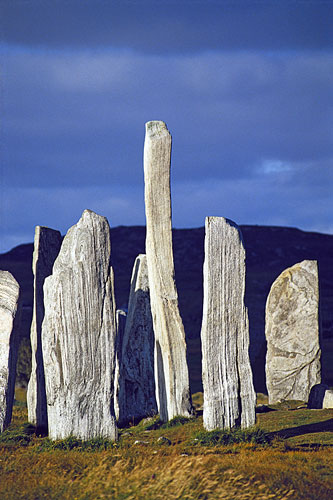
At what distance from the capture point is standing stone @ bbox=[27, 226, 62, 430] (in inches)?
706

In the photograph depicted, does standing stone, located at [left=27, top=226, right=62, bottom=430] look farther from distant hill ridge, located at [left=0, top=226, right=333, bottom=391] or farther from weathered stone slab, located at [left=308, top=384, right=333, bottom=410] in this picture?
distant hill ridge, located at [left=0, top=226, right=333, bottom=391]

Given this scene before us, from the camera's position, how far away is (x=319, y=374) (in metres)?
22.2

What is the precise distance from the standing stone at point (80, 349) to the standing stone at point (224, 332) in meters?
2.22

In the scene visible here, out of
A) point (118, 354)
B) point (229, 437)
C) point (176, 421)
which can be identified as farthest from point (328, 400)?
point (229, 437)

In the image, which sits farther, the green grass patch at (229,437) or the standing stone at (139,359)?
the standing stone at (139,359)

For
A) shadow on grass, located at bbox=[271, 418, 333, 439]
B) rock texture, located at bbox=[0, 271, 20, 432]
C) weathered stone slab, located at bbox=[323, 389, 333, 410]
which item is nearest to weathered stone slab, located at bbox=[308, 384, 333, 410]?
weathered stone slab, located at bbox=[323, 389, 333, 410]

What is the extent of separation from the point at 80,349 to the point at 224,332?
3.30m

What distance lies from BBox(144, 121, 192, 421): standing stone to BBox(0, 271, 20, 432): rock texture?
13.0ft

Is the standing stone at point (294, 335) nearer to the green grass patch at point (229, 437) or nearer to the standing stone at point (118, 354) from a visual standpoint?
the standing stone at point (118, 354)

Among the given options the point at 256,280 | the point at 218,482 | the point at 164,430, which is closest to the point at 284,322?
the point at 164,430

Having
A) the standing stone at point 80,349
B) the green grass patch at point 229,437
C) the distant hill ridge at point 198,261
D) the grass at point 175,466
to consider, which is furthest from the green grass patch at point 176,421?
the distant hill ridge at point 198,261

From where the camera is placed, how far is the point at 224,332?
1484cm

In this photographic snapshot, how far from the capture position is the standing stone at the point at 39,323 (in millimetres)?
17938

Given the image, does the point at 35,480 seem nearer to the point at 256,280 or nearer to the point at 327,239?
the point at 256,280
